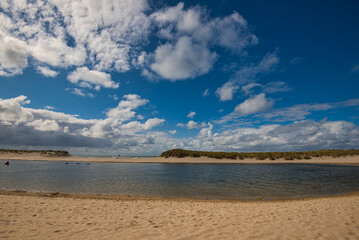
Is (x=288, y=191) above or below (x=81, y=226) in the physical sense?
below

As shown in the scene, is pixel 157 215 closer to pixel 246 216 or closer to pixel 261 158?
pixel 246 216

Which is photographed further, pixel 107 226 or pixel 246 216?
pixel 246 216

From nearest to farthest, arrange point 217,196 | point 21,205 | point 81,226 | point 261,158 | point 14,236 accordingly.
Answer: point 14,236 < point 81,226 < point 21,205 < point 217,196 < point 261,158

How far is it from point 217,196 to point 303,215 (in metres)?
7.59

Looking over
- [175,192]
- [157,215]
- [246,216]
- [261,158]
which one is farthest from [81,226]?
[261,158]

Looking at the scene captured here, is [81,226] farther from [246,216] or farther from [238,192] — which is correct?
[238,192]

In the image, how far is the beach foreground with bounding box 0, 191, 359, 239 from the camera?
22.7 ft

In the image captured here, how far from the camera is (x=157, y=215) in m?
9.77

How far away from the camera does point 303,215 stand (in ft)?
31.1

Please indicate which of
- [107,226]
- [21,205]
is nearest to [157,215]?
[107,226]

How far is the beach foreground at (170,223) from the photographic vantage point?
22.7 feet

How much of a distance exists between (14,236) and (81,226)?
230cm

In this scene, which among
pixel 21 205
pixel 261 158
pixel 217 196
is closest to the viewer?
pixel 21 205

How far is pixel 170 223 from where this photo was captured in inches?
332
